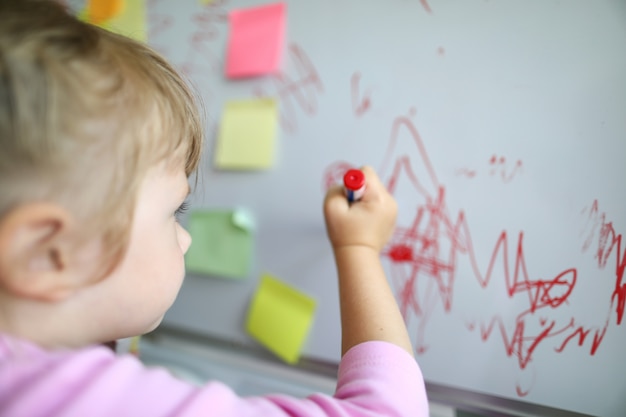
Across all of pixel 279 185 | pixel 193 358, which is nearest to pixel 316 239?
pixel 279 185

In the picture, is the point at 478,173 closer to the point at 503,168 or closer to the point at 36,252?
the point at 503,168

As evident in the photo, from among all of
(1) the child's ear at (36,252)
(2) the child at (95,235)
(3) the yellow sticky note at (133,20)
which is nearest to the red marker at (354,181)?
(2) the child at (95,235)

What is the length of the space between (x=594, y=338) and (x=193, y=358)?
540mm

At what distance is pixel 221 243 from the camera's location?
637mm

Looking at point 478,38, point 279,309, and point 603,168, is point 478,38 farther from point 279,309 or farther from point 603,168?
point 279,309

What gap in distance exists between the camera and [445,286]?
47cm

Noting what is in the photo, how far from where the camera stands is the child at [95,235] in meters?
0.26

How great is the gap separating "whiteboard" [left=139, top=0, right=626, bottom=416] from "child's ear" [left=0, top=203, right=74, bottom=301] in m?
0.31

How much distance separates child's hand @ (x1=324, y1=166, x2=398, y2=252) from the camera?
0.44m

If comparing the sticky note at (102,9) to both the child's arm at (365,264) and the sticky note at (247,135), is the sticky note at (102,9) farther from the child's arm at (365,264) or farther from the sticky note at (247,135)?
the child's arm at (365,264)

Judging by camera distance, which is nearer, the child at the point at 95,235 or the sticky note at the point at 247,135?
the child at the point at 95,235

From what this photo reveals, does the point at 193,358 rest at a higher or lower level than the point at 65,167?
lower

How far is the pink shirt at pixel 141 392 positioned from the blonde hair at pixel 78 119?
7 centimetres

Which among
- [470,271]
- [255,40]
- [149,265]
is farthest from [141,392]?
[255,40]
